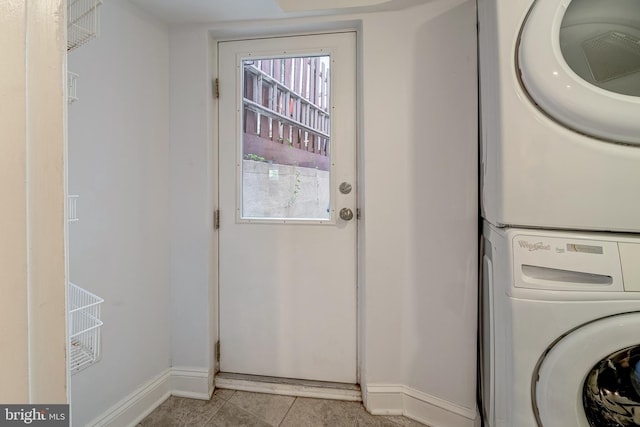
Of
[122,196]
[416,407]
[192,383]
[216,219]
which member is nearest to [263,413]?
[192,383]

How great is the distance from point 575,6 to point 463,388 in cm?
145

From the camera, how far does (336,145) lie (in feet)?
4.91

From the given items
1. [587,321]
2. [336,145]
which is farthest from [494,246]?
[336,145]

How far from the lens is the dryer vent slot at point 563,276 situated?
0.75m

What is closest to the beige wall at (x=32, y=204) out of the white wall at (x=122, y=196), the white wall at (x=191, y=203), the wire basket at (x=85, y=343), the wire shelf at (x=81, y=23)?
the wire basket at (x=85, y=343)

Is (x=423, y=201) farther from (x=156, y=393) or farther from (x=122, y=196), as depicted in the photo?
(x=156, y=393)

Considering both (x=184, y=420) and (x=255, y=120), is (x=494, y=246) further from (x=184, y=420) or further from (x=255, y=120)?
(x=184, y=420)

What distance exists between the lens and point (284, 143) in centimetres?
156

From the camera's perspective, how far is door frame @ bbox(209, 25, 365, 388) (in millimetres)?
1447

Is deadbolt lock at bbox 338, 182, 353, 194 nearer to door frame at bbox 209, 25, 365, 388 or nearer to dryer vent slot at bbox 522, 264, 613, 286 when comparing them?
door frame at bbox 209, 25, 365, 388

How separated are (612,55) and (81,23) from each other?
5.57 ft

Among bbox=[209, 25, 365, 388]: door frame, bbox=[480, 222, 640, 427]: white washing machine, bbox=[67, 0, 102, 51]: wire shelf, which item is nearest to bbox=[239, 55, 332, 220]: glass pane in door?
bbox=[209, 25, 365, 388]: door frame

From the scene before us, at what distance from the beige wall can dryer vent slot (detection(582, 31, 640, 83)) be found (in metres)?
1.27

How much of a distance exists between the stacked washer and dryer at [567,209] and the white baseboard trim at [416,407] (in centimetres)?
47
